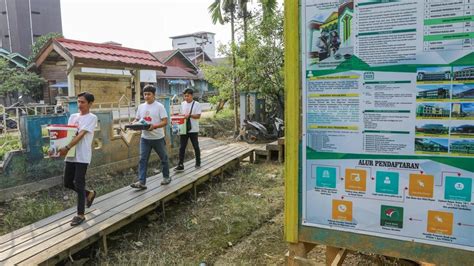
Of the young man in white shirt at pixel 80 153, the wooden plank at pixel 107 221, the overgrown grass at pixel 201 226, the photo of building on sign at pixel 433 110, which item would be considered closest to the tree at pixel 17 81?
the overgrown grass at pixel 201 226

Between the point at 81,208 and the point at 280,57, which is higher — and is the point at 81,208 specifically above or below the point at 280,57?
below

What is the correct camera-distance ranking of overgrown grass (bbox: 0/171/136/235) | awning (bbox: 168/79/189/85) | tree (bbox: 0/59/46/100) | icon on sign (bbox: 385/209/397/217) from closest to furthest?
icon on sign (bbox: 385/209/397/217) < overgrown grass (bbox: 0/171/136/235) < tree (bbox: 0/59/46/100) < awning (bbox: 168/79/189/85)

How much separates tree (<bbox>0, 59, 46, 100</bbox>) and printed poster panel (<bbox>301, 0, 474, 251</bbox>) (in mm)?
23957

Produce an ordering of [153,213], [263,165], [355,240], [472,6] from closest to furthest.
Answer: [472,6], [355,240], [153,213], [263,165]

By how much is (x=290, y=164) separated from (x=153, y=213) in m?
3.93

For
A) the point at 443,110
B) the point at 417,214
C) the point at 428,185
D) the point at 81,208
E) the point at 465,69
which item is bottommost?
the point at 81,208

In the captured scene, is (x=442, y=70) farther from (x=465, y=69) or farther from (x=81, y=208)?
(x=81, y=208)

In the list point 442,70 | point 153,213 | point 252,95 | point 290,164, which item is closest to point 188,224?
point 153,213

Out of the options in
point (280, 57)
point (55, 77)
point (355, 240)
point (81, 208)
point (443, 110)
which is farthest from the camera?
point (55, 77)

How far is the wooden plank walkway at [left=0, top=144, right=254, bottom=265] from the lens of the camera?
3.54 m

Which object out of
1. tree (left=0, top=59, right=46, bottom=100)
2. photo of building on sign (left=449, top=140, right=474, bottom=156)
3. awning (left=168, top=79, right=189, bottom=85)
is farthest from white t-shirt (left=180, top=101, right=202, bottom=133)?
awning (left=168, top=79, right=189, bottom=85)

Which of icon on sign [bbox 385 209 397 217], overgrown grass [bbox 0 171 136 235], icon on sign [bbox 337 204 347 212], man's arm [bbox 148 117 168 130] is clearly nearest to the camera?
icon on sign [bbox 385 209 397 217]

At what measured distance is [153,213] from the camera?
18.3ft

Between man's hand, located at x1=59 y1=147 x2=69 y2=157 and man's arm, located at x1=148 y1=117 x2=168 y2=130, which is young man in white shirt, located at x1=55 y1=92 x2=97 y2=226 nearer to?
man's hand, located at x1=59 y1=147 x2=69 y2=157
